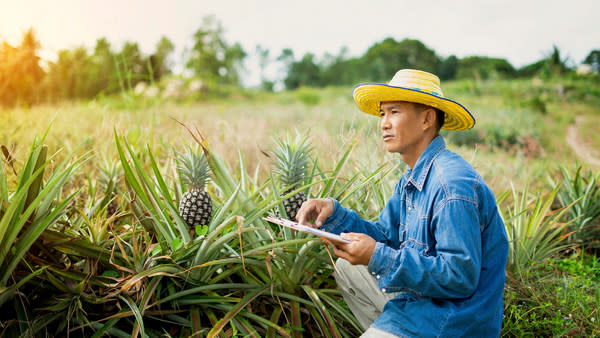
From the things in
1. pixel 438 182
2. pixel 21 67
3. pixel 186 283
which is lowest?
pixel 186 283

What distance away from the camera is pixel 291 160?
8.61ft

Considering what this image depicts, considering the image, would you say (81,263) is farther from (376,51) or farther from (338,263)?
(376,51)

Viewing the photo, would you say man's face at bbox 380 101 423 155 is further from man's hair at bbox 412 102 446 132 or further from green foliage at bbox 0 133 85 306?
green foliage at bbox 0 133 85 306

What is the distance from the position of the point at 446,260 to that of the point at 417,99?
0.75 meters

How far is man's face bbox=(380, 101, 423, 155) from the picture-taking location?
6.68 ft

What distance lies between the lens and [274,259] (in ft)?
8.18

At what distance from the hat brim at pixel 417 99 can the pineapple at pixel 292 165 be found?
483mm

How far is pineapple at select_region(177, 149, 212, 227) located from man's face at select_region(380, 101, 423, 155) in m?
1.02

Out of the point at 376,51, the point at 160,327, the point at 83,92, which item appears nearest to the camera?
the point at 160,327

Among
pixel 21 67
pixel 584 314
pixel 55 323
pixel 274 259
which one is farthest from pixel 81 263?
pixel 21 67

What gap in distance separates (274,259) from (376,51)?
125 ft

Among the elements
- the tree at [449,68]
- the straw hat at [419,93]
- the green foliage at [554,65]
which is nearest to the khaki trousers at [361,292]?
the straw hat at [419,93]

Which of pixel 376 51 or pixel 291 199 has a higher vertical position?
pixel 376 51

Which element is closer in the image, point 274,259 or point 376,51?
point 274,259
